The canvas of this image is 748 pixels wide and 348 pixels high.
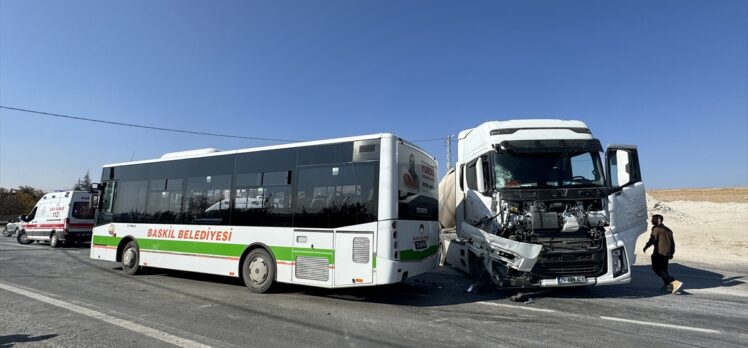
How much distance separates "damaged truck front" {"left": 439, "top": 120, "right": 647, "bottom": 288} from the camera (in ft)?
24.9

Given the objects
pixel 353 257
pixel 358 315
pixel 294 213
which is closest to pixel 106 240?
pixel 294 213

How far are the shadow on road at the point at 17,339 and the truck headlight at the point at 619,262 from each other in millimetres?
9175

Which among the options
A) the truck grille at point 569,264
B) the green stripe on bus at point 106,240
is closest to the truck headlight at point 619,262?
the truck grille at point 569,264

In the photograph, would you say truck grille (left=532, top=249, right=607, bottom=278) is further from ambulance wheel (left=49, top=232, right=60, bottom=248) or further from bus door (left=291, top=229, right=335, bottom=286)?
ambulance wheel (left=49, top=232, right=60, bottom=248)

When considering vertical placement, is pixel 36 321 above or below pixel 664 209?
below

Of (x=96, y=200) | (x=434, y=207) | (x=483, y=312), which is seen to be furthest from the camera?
(x=96, y=200)

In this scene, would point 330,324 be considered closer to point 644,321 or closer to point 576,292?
point 644,321

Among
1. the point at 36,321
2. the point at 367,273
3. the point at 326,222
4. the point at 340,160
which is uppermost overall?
the point at 340,160

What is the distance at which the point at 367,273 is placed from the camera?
738 cm

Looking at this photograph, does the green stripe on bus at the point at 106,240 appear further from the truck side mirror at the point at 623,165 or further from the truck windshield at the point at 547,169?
the truck side mirror at the point at 623,165

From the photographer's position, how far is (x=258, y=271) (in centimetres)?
884

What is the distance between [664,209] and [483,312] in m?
37.5

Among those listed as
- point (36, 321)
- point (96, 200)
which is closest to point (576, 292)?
point (36, 321)

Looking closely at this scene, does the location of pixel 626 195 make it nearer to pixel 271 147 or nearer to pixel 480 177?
pixel 480 177
